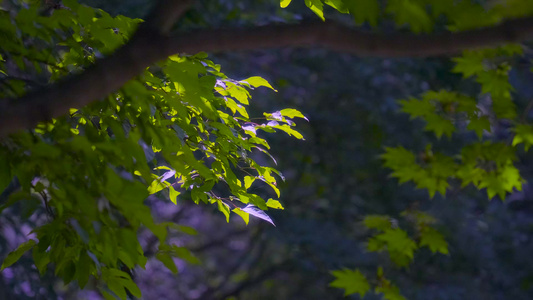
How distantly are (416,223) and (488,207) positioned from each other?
184 centimetres

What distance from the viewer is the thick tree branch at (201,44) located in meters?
0.63

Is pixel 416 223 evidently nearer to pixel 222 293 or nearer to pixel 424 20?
pixel 424 20

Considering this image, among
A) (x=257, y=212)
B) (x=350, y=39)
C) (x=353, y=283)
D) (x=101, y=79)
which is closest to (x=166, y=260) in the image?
(x=257, y=212)

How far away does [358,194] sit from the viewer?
421 cm

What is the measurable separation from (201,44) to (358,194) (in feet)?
11.9

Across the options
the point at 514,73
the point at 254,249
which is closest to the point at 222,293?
the point at 254,249

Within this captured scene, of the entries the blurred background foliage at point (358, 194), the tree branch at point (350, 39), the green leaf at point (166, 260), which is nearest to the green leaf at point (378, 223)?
the blurred background foliage at point (358, 194)

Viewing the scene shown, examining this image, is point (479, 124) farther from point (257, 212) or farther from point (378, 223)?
point (257, 212)

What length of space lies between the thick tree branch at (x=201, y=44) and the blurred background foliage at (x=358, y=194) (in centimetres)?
261

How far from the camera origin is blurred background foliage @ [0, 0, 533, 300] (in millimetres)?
3699

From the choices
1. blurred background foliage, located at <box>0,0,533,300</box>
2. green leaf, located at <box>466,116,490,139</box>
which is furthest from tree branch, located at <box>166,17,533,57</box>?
blurred background foliage, located at <box>0,0,533,300</box>

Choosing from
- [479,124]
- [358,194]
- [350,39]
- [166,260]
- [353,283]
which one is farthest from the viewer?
[358,194]

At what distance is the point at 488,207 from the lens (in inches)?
160

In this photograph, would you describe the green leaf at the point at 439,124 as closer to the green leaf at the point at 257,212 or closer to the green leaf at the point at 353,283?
the green leaf at the point at 353,283
